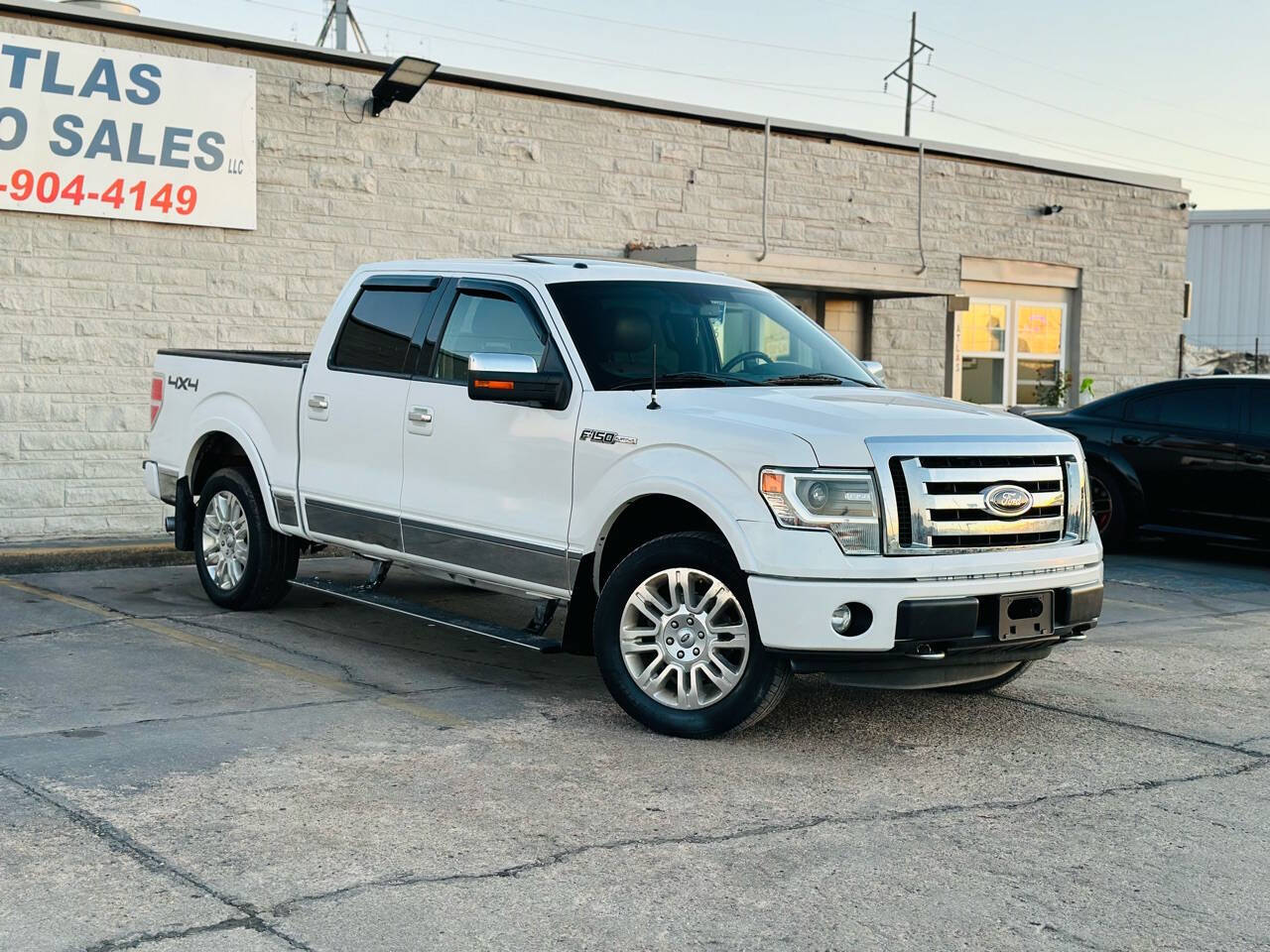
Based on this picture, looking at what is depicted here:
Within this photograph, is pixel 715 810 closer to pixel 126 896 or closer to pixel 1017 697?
pixel 126 896

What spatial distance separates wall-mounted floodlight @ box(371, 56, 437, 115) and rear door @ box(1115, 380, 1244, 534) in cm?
712

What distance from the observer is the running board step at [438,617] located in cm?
689

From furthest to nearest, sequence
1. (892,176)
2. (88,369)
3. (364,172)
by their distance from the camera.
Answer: (892,176), (364,172), (88,369)

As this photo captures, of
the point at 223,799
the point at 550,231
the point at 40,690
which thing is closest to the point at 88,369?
the point at 550,231

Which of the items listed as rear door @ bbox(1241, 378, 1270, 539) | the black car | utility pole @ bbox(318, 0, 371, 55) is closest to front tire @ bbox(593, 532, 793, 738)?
the black car

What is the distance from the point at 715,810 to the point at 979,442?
2010 mm

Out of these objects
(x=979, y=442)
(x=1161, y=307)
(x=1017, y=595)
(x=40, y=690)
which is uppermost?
(x=1161, y=307)

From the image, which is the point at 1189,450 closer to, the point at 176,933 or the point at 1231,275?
the point at 176,933

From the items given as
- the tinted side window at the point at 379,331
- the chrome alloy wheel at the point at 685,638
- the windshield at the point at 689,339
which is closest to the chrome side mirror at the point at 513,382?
the windshield at the point at 689,339

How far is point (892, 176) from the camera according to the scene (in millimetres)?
17922

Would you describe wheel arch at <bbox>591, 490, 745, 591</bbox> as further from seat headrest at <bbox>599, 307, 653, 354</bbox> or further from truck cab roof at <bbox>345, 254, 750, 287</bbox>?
truck cab roof at <bbox>345, 254, 750, 287</bbox>

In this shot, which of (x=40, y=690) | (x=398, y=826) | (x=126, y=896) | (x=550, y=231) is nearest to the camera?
(x=126, y=896)

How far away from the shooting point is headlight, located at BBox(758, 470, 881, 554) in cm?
594

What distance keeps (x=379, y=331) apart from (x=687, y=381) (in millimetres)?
2131
